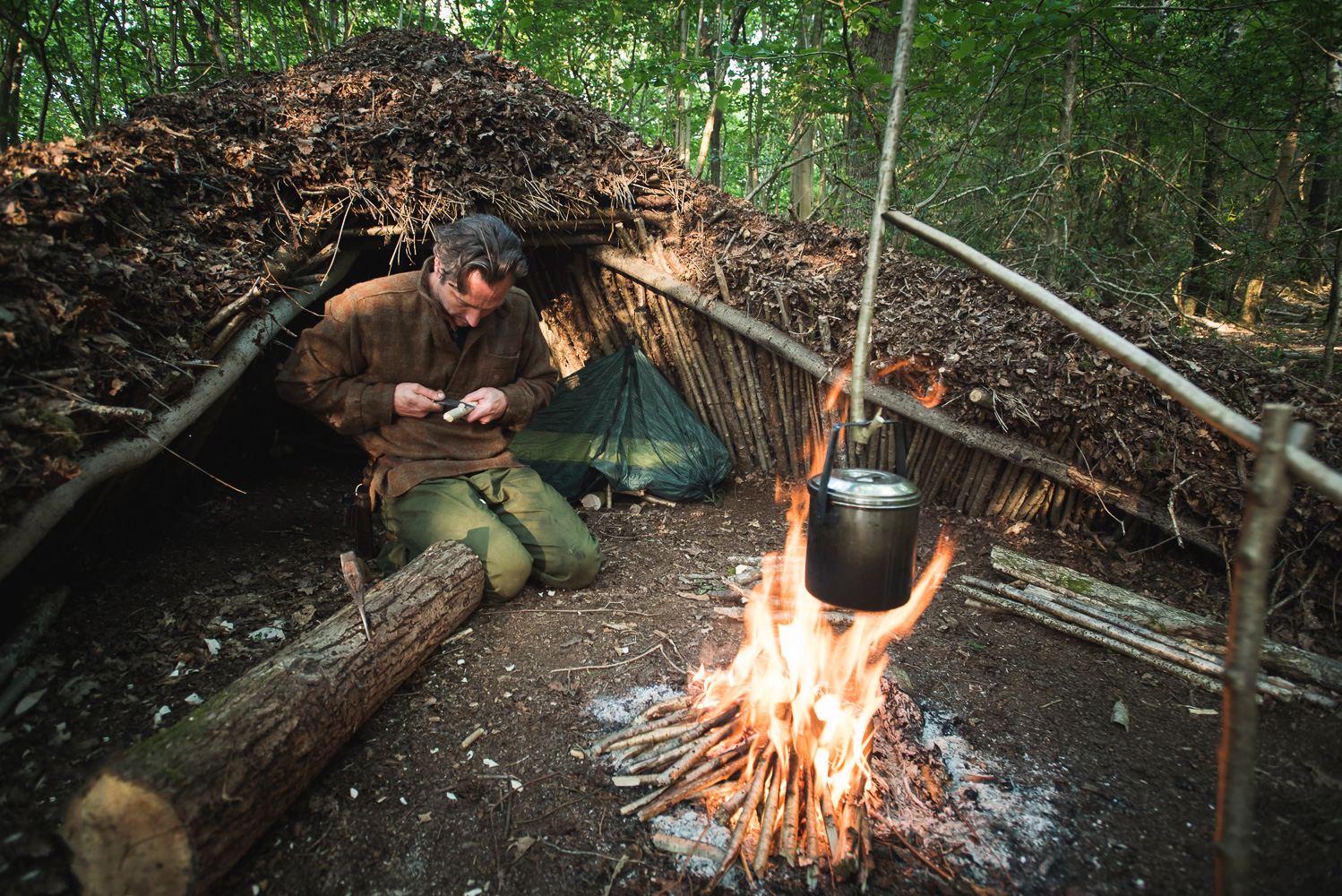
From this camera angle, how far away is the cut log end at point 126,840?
1398mm

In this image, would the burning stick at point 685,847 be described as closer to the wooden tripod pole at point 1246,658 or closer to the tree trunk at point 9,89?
the wooden tripod pole at point 1246,658

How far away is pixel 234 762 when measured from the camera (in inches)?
64.4

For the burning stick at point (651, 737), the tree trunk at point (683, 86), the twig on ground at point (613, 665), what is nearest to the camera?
the burning stick at point (651, 737)

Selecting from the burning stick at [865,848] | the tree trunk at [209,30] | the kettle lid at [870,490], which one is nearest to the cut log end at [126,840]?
the burning stick at [865,848]

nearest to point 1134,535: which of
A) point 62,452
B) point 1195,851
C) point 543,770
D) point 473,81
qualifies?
point 1195,851

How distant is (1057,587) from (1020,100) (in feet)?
23.2

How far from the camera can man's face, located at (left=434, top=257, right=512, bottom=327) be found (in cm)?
285

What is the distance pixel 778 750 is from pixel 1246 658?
129 centimetres

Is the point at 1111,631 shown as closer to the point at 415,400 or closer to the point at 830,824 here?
the point at 830,824

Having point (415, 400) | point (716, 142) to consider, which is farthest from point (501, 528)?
point (716, 142)

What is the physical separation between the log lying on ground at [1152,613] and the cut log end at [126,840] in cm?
328

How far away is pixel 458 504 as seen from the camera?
125 inches

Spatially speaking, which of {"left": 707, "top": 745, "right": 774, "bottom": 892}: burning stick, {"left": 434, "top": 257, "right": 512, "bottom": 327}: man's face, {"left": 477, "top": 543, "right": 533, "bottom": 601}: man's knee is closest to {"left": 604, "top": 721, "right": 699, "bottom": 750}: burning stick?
{"left": 707, "top": 745, "right": 774, "bottom": 892}: burning stick

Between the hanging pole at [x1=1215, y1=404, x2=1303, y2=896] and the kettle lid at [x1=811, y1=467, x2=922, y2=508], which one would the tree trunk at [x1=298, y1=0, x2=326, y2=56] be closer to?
the kettle lid at [x1=811, y1=467, x2=922, y2=508]
